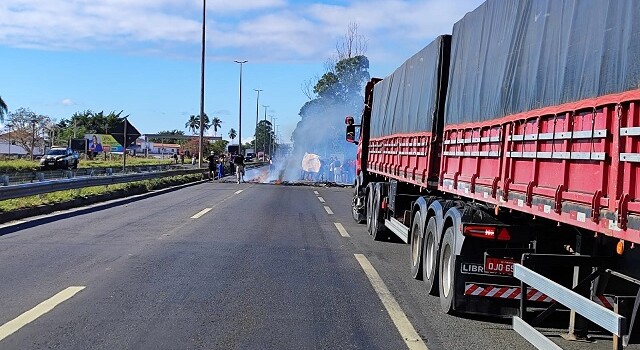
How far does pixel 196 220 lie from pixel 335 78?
3940 cm

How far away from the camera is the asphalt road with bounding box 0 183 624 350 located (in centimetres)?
662

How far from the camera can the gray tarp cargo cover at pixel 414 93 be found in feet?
34.1

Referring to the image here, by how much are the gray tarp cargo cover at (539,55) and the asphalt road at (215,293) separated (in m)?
2.34

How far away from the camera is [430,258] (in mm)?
9031

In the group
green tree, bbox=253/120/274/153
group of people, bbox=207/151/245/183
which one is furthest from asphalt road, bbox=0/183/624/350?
green tree, bbox=253/120/274/153

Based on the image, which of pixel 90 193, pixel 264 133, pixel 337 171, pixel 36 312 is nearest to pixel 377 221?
pixel 36 312

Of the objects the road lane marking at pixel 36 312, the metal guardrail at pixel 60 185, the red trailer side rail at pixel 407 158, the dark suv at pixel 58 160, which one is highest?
the red trailer side rail at pixel 407 158

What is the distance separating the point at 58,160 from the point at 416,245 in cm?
4384

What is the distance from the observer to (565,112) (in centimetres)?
550

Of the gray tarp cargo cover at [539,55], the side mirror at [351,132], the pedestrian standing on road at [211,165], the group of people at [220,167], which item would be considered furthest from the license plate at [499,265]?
the pedestrian standing on road at [211,165]

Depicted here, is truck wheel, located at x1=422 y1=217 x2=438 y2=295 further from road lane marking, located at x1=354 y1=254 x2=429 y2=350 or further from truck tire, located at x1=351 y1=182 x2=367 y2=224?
truck tire, located at x1=351 y1=182 x2=367 y2=224

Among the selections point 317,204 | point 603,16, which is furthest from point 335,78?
point 603,16

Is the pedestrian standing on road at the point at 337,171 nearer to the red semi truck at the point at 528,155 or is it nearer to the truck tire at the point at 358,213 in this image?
the truck tire at the point at 358,213

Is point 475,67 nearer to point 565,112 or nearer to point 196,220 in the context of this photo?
point 565,112
